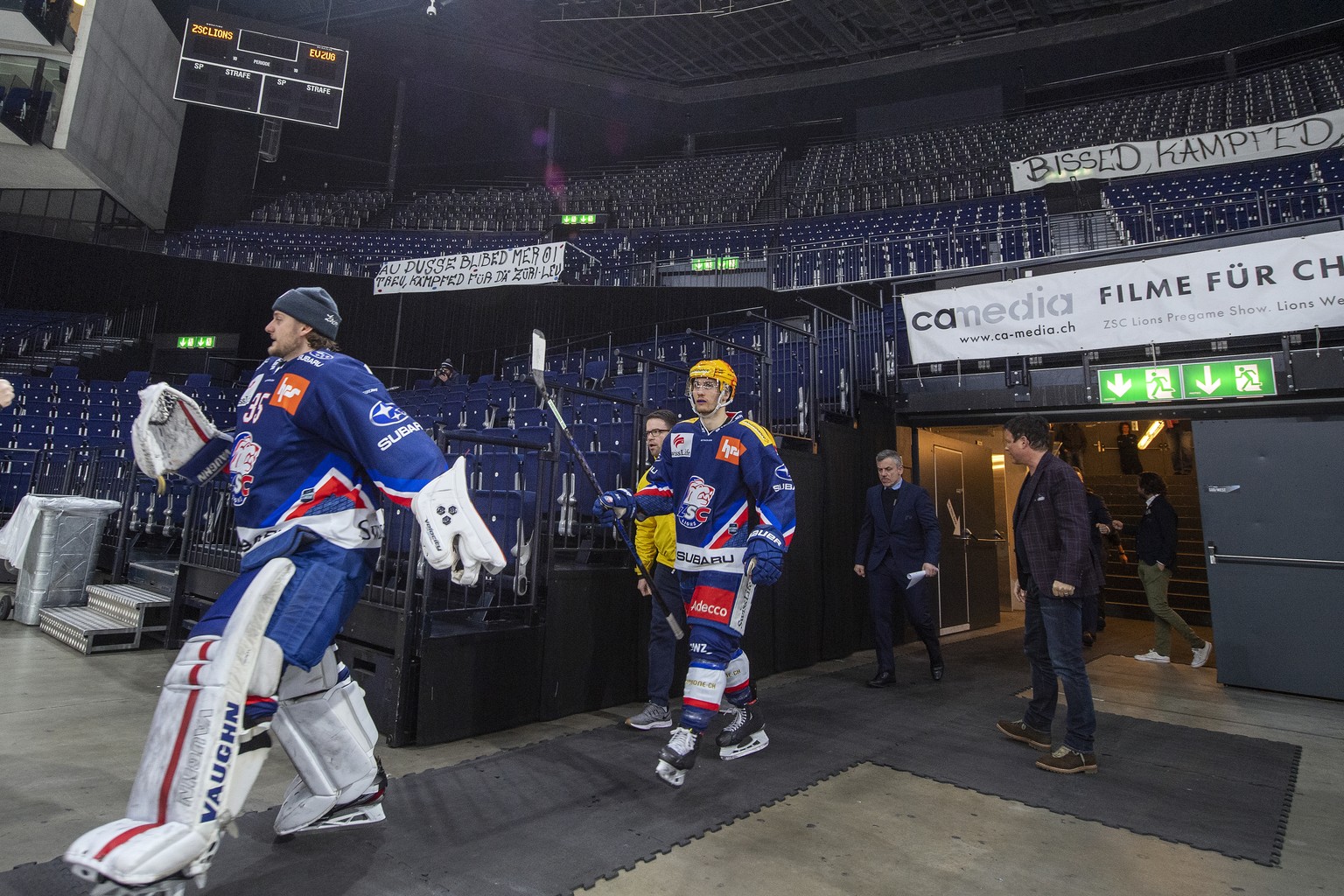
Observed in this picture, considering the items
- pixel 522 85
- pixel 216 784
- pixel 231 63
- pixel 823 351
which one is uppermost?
pixel 522 85

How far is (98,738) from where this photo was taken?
354cm

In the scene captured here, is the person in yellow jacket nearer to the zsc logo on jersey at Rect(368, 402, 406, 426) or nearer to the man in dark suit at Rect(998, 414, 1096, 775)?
the zsc logo on jersey at Rect(368, 402, 406, 426)

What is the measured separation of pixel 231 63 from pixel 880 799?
17.9 m

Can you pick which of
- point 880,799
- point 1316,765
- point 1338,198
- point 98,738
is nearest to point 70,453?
point 98,738

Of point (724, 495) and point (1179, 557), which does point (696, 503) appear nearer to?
point (724, 495)

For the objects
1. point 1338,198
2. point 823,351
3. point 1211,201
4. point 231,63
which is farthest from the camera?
point 231,63

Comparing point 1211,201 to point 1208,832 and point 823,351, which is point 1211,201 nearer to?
point 823,351

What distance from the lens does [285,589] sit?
6.89 ft

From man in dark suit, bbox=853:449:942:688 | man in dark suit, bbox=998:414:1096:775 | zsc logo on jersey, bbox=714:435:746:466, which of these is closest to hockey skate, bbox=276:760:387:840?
zsc logo on jersey, bbox=714:435:746:466

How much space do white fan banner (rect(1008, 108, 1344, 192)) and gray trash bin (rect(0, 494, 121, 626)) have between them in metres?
18.4

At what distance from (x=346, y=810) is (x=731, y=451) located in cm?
232

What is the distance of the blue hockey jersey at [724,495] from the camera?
3.51 meters

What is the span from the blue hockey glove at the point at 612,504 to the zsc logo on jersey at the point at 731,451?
1.79 ft

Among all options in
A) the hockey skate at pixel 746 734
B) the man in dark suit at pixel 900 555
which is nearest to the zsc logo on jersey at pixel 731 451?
the hockey skate at pixel 746 734
